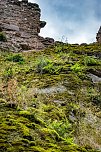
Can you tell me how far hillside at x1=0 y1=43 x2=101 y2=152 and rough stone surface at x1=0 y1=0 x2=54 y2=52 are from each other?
2.47 metres

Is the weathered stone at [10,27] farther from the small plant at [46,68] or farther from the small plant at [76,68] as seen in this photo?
the small plant at [76,68]

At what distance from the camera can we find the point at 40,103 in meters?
8.61

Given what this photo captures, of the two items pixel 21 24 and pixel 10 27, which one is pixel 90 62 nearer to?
pixel 10 27

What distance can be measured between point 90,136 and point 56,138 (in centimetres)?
178

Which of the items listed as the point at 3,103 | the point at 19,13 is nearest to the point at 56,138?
the point at 3,103

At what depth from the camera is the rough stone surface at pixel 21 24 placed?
1806 centimetres

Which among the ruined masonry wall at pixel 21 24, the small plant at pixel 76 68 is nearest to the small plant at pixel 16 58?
the small plant at pixel 76 68

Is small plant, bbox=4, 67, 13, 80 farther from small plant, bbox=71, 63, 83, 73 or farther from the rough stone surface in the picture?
the rough stone surface

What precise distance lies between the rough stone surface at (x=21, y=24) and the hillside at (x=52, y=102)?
2470 millimetres

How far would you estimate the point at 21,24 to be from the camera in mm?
20125

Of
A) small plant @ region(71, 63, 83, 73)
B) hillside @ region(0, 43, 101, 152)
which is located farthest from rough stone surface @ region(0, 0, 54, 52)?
small plant @ region(71, 63, 83, 73)

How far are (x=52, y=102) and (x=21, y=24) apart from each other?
1147cm

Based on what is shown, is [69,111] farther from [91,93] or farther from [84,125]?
[91,93]

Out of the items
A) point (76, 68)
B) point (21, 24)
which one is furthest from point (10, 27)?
point (76, 68)
